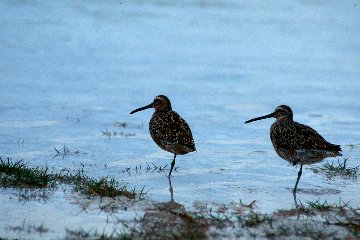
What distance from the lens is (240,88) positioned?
16.7 metres

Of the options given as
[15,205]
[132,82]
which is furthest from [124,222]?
[132,82]

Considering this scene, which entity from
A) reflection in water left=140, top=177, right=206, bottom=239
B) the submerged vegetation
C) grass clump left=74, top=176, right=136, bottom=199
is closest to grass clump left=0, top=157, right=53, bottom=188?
the submerged vegetation

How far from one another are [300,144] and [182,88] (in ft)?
23.0

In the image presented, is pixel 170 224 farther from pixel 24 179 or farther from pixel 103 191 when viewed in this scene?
pixel 24 179

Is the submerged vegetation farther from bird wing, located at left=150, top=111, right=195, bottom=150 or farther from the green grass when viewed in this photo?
the green grass

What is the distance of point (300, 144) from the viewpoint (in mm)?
9578

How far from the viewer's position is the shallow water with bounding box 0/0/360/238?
31.1 ft

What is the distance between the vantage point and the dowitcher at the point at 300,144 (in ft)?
30.8

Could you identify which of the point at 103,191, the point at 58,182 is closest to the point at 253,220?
the point at 103,191

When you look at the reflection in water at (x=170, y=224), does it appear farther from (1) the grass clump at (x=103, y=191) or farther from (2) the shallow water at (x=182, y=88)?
(2) the shallow water at (x=182, y=88)

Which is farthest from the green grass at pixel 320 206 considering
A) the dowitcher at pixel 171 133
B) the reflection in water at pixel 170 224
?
the dowitcher at pixel 171 133

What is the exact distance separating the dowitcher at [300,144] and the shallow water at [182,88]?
0.34 m

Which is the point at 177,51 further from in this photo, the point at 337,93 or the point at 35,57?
the point at 337,93

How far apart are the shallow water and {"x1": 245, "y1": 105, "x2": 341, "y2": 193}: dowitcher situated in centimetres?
34
